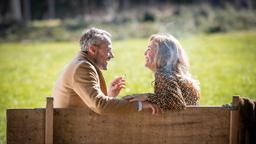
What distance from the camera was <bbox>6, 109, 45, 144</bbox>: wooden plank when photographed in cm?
466

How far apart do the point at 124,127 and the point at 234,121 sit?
855mm

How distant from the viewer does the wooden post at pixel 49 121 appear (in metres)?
4.67

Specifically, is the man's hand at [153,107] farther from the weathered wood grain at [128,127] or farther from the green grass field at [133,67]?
the green grass field at [133,67]

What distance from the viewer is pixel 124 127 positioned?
484cm

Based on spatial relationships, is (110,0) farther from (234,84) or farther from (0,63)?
(234,84)

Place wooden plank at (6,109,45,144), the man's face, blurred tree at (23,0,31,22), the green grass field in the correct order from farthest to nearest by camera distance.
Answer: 1. blurred tree at (23,0,31,22)
2. the green grass field
3. the man's face
4. wooden plank at (6,109,45,144)

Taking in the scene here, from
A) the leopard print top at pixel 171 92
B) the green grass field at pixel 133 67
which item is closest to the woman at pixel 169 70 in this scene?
the leopard print top at pixel 171 92

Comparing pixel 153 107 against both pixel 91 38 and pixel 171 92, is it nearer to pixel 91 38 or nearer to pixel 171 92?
pixel 171 92

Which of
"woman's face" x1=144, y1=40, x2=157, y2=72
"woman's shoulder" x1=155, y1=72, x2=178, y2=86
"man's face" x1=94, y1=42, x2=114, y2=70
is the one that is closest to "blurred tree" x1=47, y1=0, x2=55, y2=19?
"man's face" x1=94, y1=42, x2=114, y2=70

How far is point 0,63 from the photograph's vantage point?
1923 cm

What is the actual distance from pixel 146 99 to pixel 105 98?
0.32 meters

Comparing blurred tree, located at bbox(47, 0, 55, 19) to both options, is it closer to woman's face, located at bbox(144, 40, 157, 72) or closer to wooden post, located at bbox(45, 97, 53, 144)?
woman's face, located at bbox(144, 40, 157, 72)

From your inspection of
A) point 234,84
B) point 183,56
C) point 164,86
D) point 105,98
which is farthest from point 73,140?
point 234,84

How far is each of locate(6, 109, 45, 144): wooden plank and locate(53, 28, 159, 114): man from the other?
42 cm
